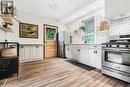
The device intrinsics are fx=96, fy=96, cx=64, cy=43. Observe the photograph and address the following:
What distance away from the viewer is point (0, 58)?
1.68 metres

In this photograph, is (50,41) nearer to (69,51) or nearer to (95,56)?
(69,51)

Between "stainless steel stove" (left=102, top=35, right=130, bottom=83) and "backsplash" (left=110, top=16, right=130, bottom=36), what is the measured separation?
0.20m

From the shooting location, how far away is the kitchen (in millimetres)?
2186

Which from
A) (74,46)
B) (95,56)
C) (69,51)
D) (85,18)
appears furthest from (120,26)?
(69,51)

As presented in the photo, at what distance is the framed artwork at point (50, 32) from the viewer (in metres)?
5.82

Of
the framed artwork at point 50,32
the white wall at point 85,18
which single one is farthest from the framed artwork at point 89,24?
the framed artwork at point 50,32

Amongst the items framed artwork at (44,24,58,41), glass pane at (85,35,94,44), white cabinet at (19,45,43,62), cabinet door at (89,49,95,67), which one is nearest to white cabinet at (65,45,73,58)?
glass pane at (85,35,94,44)

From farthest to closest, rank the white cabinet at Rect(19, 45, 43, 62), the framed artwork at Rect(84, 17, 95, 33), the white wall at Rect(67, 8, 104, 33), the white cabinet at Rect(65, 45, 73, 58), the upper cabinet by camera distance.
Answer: the white cabinet at Rect(65, 45, 73, 58) < the white cabinet at Rect(19, 45, 43, 62) < the framed artwork at Rect(84, 17, 95, 33) < the white wall at Rect(67, 8, 104, 33) < the upper cabinet

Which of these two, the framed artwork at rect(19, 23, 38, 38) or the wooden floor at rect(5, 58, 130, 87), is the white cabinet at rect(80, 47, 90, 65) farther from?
the framed artwork at rect(19, 23, 38, 38)

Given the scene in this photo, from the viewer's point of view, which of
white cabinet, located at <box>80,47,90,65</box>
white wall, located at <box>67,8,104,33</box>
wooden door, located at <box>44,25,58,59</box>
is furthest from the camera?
wooden door, located at <box>44,25,58,59</box>

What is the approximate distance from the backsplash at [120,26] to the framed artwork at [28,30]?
376 centimetres

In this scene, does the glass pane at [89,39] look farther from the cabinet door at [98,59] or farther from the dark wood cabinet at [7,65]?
the dark wood cabinet at [7,65]

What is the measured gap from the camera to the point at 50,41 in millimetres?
6051

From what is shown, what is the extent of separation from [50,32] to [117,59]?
4.34 metres
